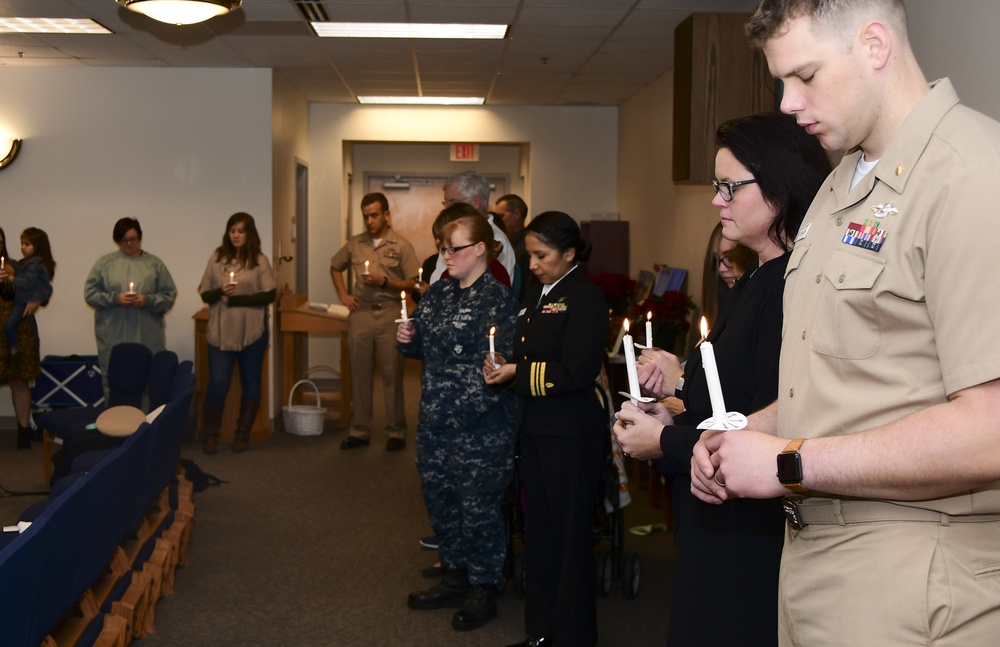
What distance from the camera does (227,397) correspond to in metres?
8.02

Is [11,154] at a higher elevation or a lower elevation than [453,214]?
higher

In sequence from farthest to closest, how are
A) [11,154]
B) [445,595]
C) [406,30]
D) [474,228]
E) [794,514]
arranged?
[11,154], [406,30], [445,595], [474,228], [794,514]

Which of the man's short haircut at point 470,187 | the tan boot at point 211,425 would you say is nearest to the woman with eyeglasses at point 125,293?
the tan boot at point 211,425

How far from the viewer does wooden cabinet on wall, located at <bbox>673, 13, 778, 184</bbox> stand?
560 cm

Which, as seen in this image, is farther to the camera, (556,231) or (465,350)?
(465,350)

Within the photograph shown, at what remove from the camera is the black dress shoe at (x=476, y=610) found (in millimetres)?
4129

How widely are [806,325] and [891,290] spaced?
0.60 ft

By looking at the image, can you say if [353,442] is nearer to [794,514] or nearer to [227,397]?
[227,397]

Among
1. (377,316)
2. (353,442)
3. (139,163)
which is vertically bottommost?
(353,442)

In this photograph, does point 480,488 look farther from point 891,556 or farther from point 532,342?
point 891,556

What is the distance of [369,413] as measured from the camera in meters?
8.12

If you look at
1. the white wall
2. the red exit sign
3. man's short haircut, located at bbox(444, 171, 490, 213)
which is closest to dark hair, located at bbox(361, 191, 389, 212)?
the white wall

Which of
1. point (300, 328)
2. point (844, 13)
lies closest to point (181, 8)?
point (300, 328)

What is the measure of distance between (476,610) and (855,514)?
3.04 m
